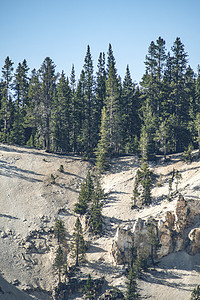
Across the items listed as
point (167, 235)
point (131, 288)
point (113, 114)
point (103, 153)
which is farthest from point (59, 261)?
point (113, 114)

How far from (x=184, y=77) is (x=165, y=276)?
133 ft

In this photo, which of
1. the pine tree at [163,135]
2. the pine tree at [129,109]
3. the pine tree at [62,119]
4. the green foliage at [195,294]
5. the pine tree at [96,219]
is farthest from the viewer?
the pine tree at [129,109]

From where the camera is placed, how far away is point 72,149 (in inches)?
3103

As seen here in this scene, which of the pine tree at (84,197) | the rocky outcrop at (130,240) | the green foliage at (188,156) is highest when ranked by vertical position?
the green foliage at (188,156)

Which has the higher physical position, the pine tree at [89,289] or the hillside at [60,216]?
the hillside at [60,216]

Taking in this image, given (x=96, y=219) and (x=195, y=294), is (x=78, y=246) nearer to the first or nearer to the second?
(x=96, y=219)

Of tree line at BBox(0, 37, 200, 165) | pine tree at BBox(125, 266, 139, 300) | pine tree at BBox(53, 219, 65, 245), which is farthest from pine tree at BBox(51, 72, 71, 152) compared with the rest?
pine tree at BBox(125, 266, 139, 300)

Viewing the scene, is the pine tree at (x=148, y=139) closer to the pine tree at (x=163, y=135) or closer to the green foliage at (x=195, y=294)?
the pine tree at (x=163, y=135)

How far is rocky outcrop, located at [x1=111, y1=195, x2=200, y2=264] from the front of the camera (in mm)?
49062

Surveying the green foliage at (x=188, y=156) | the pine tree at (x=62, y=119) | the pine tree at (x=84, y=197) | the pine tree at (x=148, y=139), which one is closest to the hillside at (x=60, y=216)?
the green foliage at (x=188, y=156)

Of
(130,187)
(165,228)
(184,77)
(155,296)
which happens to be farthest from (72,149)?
(155,296)

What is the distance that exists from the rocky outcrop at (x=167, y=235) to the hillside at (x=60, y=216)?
91 cm

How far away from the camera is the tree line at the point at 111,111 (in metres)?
71.9

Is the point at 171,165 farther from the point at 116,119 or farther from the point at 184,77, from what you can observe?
the point at 184,77
